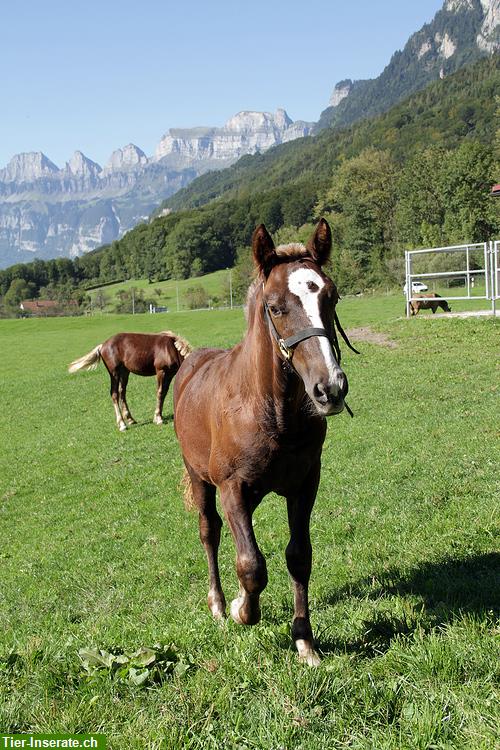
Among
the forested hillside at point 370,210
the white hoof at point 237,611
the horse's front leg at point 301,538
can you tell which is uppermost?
the forested hillside at point 370,210

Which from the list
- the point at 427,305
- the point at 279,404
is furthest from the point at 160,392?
the point at 427,305

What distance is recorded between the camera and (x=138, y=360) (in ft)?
58.3

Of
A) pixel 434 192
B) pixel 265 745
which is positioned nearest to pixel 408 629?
pixel 265 745

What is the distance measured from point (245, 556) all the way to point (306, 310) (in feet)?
5.39

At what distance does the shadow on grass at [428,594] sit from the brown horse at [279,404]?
427 millimetres

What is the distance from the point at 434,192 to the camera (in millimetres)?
85188

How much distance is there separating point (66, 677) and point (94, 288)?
530 feet

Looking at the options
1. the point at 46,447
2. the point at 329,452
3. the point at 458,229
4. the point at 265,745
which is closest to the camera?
the point at 265,745

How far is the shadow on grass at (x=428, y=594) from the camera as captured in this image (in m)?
4.03

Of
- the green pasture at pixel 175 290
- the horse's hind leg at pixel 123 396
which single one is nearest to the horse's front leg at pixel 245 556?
the horse's hind leg at pixel 123 396

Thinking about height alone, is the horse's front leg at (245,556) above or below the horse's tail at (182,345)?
below

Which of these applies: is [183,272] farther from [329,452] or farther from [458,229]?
[329,452]

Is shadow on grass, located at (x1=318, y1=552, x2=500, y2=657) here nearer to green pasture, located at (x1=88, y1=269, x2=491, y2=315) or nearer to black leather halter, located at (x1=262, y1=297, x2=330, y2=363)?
black leather halter, located at (x1=262, y1=297, x2=330, y2=363)

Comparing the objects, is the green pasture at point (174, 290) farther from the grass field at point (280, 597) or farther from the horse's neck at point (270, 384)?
the horse's neck at point (270, 384)
